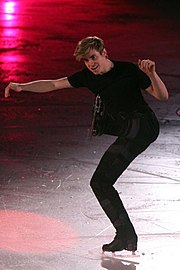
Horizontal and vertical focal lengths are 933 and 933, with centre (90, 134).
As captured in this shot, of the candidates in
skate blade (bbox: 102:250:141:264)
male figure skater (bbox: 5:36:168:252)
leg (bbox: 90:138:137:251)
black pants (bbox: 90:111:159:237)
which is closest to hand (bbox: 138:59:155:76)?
male figure skater (bbox: 5:36:168:252)

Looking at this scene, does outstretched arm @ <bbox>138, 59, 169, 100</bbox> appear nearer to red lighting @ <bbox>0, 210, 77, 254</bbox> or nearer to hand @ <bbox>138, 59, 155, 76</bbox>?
hand @ <bbox>138, 59, 155, 76</bbox>

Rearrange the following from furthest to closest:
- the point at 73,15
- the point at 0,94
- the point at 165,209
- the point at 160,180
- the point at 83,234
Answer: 1. the point at 73,15
2. the point at 0,94
3. the point at 160,180
4. the point at 165,209
5. the point at 83,234

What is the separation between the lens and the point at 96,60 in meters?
7.69

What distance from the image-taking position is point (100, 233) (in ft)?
28.4

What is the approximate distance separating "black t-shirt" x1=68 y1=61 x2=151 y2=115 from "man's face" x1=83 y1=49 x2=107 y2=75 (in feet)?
0.34

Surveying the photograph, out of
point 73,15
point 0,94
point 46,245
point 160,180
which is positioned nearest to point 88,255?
point 46,245

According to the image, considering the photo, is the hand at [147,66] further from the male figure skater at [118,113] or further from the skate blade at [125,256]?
the skate blade at [125,256]

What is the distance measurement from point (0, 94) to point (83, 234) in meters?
5.73

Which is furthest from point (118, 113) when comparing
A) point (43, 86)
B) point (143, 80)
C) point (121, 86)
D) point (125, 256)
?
point (125, 256)

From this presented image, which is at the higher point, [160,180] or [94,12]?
[160,180]

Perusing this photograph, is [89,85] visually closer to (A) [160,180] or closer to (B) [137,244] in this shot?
(B) [137,244]

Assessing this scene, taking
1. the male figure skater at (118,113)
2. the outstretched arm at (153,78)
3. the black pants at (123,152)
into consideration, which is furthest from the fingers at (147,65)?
the black pants at (123,152)

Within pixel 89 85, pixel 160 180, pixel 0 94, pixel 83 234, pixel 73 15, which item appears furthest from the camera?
pixel 73 15

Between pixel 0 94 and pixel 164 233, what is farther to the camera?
pixel 0 94
